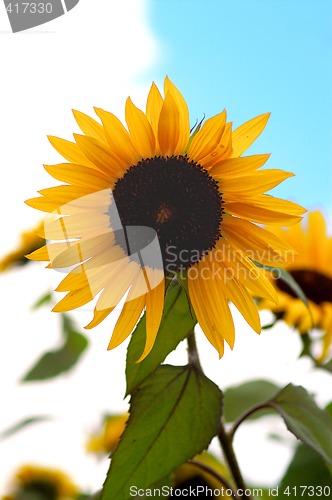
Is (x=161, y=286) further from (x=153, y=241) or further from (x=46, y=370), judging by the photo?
(x=46, y=370)

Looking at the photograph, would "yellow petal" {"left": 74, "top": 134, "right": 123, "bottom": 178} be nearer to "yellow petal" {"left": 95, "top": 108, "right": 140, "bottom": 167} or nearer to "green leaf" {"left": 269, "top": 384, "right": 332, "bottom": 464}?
"yellow petal" {"left": 95, "top": 108, "right": 140, "bottom": 167}

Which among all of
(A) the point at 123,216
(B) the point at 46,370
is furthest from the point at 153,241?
(B) the point at 46,370

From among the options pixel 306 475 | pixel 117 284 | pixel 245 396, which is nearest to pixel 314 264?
pixel 245 396

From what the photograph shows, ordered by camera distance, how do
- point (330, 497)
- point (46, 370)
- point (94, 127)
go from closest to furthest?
point (94, 127) → point (330, 497) → point (46, 370)

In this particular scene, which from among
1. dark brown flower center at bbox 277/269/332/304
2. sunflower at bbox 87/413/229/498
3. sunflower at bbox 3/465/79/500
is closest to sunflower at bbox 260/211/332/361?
dark brown flower center at bbox 277/269/332/304

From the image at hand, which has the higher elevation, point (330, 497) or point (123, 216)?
point (123, 216)

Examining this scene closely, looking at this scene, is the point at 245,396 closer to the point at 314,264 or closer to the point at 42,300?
the point at 314,264

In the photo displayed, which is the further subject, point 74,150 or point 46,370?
point 46,370
